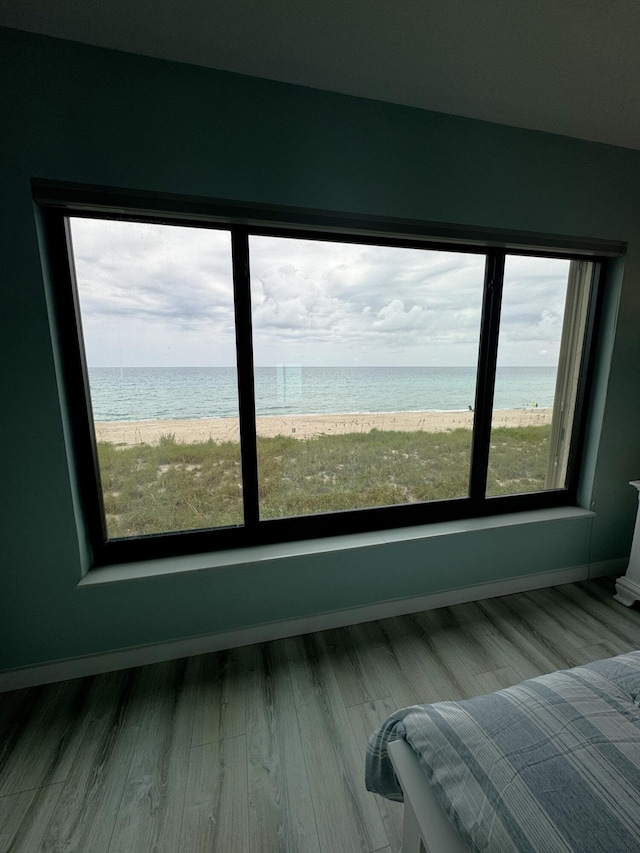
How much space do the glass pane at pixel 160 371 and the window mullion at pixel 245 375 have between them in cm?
4

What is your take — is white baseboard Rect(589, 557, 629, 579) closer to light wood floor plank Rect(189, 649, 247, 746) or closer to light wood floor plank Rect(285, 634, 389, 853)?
light wood floor plank Rect(285, 634, 389, 853)

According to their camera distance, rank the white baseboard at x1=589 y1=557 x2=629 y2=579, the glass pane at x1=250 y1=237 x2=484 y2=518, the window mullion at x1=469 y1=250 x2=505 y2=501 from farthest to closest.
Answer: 1. the white baseboard at x1=589 y1=557 x2=629 y2=579
2. the window mullion at x1=469 y1=250 x2=505 y2=501
3. the glass pane at x1=250 y1=237 x2=484 y2=518

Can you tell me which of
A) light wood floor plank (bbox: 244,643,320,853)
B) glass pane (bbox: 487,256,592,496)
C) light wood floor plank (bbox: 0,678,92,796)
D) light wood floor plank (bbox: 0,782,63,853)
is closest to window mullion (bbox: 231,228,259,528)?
light wood floor plank (bbox: 244,643,320,853)

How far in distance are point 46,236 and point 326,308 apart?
3.77 ft

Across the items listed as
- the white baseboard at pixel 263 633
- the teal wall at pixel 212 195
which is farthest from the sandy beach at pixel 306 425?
the white baseboard at pixel 263 633

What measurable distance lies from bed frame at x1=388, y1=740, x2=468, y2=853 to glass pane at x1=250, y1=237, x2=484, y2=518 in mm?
1148

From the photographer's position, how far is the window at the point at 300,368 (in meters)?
1.49

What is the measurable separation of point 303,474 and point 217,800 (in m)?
1.22

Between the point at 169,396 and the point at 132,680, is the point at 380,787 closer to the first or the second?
the point at 132,680

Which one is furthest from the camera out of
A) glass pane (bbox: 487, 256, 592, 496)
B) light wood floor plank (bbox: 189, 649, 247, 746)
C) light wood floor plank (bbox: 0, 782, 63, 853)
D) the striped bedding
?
glass pane (bbox: 487, 256, 592, 496)

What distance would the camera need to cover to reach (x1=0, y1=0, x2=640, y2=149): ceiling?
1080mm

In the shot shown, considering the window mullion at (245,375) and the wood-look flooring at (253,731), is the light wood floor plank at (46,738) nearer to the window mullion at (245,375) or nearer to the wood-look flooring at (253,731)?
the wood-look flooring at (253,731)

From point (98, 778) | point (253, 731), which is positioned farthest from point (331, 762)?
point (98, 778)

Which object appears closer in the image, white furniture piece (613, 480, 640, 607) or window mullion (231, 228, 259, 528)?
window mullion (231, 228, 259, 528)
